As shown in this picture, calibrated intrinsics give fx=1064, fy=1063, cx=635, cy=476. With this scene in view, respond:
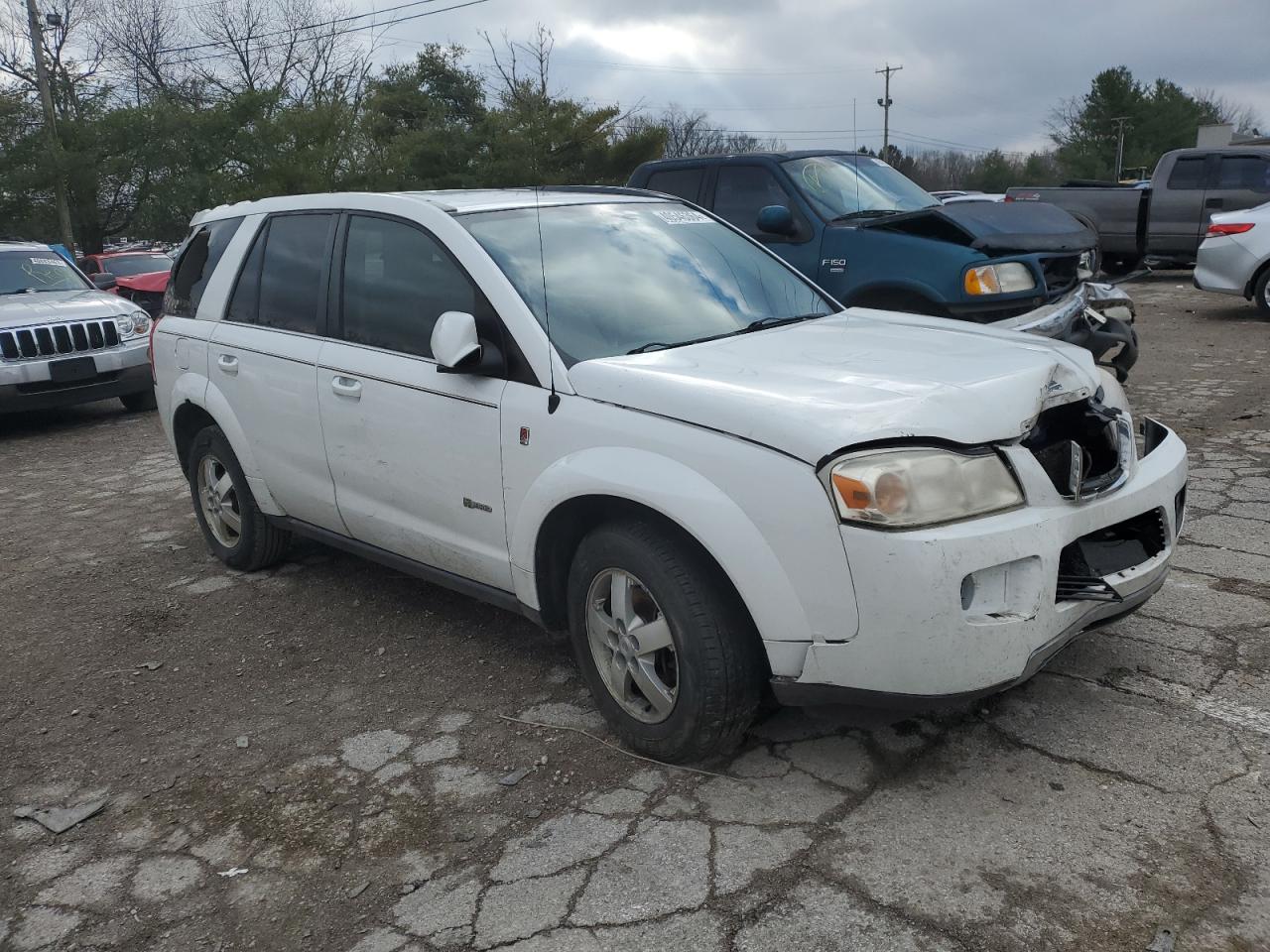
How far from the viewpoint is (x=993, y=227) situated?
663 centimetres

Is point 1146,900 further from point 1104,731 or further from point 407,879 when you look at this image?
point 407,879

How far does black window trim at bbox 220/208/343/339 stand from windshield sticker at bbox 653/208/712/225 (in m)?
1.32

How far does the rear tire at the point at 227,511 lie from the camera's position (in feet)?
16.4

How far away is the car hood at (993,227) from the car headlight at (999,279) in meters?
0.11

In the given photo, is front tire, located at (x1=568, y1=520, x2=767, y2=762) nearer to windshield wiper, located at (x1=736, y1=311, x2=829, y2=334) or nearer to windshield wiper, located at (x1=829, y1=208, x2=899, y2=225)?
windshield wiper, located at (x1=736, y1=311, x2=829, y2=334)

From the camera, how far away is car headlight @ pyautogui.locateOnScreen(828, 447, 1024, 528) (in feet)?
8.52

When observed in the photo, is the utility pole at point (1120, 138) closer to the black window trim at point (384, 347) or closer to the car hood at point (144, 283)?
the car hood at point (144, 283)

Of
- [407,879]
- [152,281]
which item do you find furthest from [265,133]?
[407,879]

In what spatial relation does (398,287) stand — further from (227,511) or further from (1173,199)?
(1173,199)

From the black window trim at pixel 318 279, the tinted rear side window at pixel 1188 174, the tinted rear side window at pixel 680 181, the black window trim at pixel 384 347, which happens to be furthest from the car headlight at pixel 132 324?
→ the tinted rear side window at pixel 1188 174

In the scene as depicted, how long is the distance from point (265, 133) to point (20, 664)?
91.7 ft

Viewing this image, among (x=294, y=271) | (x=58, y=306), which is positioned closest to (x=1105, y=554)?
(x=294, y=271)

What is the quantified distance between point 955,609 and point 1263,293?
1097 cm

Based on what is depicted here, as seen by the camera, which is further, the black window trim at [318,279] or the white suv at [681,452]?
the black window trim at [318,279]
